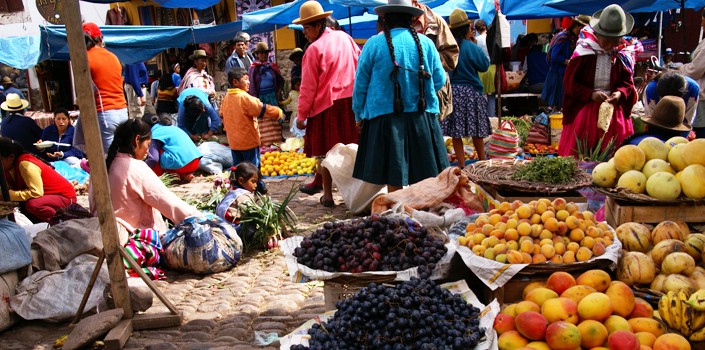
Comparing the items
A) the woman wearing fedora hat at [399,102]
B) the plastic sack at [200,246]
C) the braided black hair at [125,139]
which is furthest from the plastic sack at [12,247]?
the woman wearing fedora hat at [399,102]

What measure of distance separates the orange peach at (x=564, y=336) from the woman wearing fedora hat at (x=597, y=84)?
3326 millimetres

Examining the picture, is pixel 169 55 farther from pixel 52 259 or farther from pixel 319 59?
pixel 52 259

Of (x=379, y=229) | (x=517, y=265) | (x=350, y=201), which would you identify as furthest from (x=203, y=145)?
(x=517, y=265)

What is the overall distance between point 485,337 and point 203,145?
7.88 metres

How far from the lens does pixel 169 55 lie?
17.2 meters

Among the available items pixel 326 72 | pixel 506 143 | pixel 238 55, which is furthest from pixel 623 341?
pixel 238 55

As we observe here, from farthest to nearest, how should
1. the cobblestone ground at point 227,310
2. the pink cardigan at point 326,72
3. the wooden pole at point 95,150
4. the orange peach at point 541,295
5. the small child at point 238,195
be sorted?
the pink cardigan at point 326,72, the small child at point 238,195, the cobblestone ground at point 227,310, the wooden pole at point 95,150, the orange peach at point 541,295

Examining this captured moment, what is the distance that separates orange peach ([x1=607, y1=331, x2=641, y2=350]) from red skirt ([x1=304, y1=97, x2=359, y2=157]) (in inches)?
173

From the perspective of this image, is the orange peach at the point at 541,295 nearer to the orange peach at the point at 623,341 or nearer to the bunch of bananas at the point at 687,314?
the orange peach at the point at 623,341

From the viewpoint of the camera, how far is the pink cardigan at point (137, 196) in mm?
4871

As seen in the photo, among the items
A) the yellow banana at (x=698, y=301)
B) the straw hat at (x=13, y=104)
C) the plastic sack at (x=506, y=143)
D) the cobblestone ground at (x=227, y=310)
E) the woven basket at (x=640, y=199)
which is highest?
the straw hat at (x=13, y=104)

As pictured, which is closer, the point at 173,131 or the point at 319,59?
the point at 319,59

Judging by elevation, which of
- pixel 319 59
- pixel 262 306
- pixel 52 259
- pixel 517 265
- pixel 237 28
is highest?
pixel 237 28

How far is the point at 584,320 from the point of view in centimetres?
256
